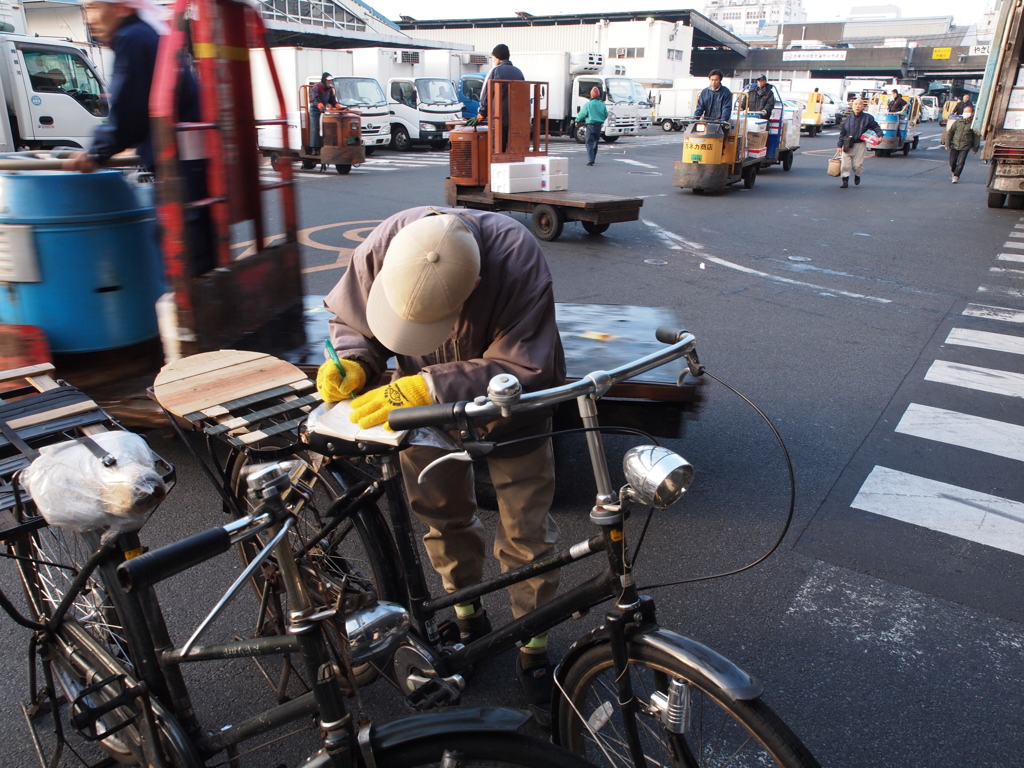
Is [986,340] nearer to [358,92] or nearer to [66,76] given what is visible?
[66,76]

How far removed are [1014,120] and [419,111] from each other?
50.6 ft

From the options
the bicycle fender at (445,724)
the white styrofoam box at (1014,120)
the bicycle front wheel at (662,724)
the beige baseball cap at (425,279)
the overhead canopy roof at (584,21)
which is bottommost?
the bicycle front wheel at (662,724)

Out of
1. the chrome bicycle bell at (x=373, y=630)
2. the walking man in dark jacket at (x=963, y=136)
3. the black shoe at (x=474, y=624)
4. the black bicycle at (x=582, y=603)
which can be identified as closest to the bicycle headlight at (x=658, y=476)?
the black bicycle at (x=582, y=603)

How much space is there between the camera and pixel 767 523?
3.86 m

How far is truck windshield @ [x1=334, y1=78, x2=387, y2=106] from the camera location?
816 inches

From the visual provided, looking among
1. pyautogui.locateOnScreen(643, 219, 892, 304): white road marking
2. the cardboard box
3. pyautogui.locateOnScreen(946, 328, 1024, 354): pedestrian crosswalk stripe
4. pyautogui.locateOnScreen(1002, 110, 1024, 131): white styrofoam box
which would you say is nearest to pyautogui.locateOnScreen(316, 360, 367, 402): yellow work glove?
pyautogui.locateOnScreen(946, 328, 1024, 354): pedestrian crosswalk stripe

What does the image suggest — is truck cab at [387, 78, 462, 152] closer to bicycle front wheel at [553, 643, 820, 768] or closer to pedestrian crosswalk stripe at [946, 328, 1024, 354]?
pedestrian crosswalk stripe at [946, 328, 1024, 354]

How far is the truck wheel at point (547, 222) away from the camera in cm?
1035

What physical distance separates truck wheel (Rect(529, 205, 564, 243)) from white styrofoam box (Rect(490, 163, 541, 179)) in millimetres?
550

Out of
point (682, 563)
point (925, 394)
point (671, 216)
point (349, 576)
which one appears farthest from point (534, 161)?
point (349, 576)

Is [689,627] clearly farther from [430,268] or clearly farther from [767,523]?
[430,268]

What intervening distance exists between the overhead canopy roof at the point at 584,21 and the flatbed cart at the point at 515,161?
43694 mm

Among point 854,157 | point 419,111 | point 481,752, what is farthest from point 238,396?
point 419,111

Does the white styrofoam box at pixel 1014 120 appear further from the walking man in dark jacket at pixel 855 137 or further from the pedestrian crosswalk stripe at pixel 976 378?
the pedestrian crosswalk stripe at pixel 976 378
